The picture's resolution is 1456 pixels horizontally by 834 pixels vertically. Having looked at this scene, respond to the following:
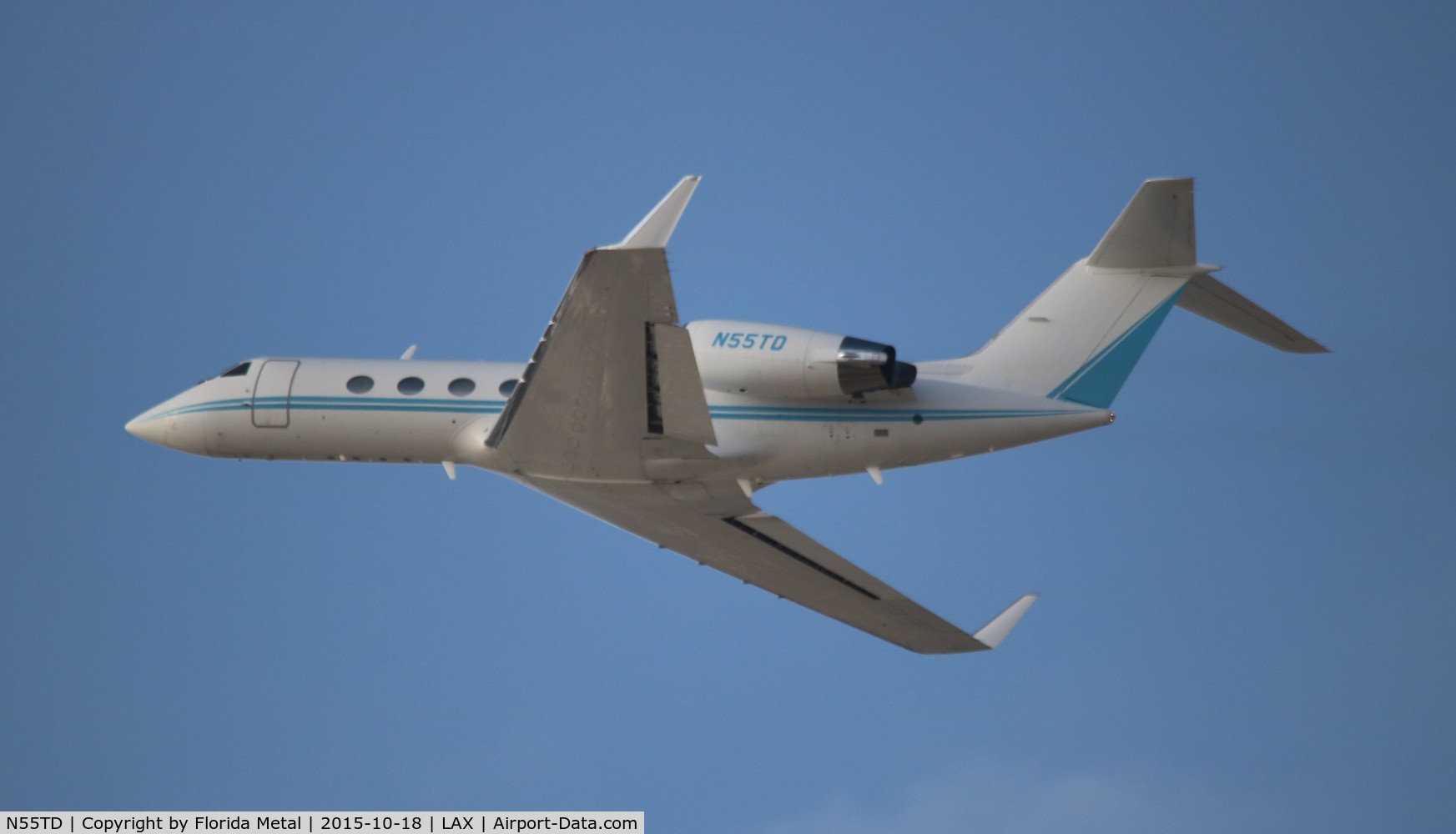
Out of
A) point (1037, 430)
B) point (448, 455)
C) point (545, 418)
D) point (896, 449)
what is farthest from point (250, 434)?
point (1037, 430)

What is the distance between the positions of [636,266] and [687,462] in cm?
406

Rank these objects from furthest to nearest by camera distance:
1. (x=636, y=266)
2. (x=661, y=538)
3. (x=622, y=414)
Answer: (x=661, y=538) < (x=622, y=414) < (x=636, y=266)

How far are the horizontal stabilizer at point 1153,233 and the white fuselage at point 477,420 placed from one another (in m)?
1.99

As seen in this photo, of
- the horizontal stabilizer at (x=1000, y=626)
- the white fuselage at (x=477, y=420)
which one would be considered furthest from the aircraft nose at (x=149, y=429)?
the horizontal stabilizer at (x=1000, y=626)

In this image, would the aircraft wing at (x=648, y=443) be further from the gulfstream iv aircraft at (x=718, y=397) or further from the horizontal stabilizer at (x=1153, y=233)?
the horizontal stabilizer at (x=1153, y=233)

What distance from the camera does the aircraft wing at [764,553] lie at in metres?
24.6

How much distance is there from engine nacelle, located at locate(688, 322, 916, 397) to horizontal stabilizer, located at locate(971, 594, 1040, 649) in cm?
625

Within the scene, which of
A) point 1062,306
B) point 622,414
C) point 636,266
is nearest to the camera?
point 636,266

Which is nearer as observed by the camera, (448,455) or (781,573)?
(448,455)

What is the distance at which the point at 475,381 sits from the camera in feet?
83.6

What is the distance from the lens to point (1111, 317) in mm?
24000

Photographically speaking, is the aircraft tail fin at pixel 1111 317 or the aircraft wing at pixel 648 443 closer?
the aircraft wing at pixel 648 443

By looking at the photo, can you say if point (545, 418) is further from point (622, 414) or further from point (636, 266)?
point (636, 266)

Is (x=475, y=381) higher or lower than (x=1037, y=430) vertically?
higher
